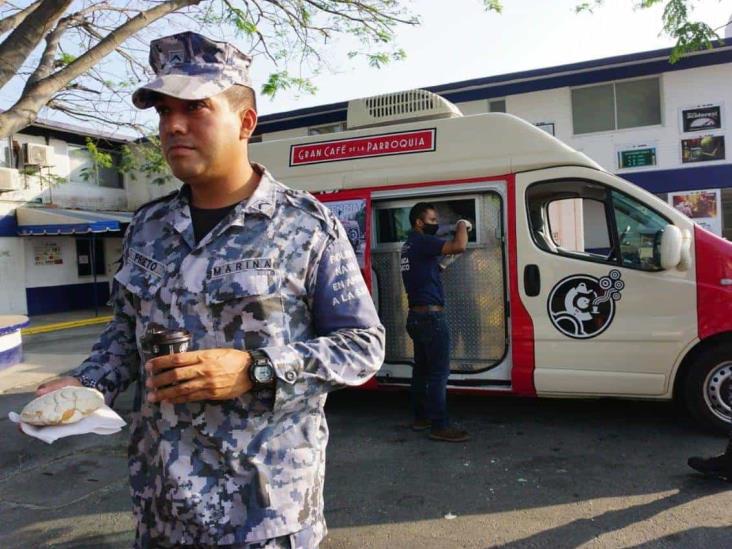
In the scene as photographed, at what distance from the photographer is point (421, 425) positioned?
5.21 metres

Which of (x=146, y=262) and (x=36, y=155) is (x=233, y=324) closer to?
(x=146, y=262)

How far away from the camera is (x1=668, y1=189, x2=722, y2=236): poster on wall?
46.5ft

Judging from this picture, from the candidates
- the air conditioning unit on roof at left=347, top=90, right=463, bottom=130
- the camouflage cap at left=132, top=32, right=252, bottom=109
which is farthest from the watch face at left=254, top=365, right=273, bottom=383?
the air conditioning unit on roof at left=347, top=90, right=463, bottom=130

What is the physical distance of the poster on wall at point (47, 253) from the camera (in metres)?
17.4

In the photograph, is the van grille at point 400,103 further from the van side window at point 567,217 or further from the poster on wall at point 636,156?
the poster on wall at point 636,156

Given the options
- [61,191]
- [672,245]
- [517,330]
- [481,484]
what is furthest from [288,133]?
[481,484]

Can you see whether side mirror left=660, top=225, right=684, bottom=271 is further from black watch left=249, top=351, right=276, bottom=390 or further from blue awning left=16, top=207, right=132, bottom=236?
blue awning left=16, top=207, right=132, bottom=236

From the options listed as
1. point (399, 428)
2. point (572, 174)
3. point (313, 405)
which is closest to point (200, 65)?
point (313, 405)

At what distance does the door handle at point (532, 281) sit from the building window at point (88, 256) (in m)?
16.6

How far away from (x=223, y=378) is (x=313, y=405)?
32 centimetres

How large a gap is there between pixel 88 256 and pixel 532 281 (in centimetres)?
1761

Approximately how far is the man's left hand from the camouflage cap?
0.64 meters

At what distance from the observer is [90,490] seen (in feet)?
13.8

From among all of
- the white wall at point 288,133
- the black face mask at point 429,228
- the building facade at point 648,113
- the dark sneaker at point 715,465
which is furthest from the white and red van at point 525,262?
the white wall at point 288,133
